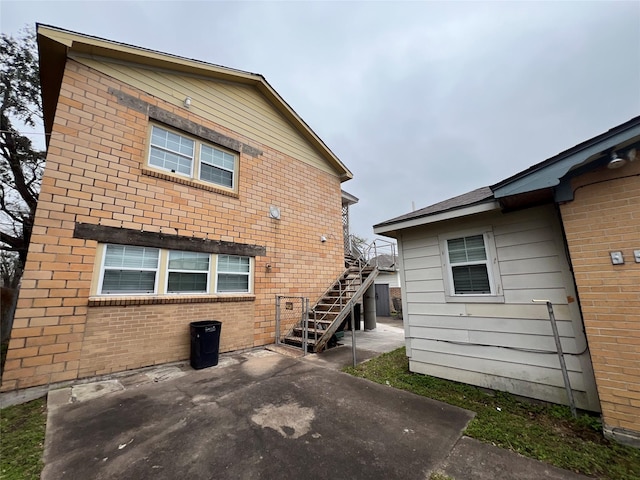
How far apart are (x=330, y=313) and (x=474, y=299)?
382cm

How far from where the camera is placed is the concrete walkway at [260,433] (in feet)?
7.65

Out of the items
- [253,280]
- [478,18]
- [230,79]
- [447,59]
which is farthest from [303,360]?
[447,59]

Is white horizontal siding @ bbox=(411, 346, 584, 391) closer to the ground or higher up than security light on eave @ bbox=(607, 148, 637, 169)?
closer to the ground

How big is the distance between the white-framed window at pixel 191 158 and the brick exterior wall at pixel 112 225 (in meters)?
0.30

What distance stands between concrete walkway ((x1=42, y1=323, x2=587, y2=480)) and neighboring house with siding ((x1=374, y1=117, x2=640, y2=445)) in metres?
1.23

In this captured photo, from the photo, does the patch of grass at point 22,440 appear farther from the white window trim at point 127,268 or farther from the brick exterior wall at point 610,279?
the brick exterior wall at point 610,279

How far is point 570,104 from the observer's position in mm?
18984

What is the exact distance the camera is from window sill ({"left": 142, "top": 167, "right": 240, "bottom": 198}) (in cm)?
566

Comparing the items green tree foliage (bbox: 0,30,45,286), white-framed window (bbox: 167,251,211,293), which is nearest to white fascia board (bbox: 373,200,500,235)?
white-framed window (bbox: 167,251,211,293)

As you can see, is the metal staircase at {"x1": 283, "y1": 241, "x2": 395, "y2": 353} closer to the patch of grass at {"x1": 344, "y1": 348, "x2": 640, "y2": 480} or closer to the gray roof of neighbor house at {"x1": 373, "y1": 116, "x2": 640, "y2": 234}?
the patch of grass at {"x1": 344, "y1": 348, "x2": 640, "y2": 480}

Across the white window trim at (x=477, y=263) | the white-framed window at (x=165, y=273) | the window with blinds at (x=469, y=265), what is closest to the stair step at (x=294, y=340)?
the white-framed window at (x=165, y=273)

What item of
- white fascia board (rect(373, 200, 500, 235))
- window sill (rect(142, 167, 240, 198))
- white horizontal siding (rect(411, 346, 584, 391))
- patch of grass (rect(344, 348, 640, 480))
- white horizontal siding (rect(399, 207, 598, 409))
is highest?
window sill (rect(142, 167, 240, 198))

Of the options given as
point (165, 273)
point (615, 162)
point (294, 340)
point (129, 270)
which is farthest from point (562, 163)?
point (129, 270)

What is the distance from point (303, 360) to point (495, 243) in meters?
4.86
